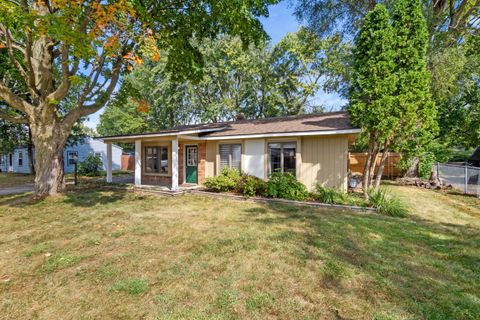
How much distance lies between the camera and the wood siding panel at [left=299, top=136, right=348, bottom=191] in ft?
29.3

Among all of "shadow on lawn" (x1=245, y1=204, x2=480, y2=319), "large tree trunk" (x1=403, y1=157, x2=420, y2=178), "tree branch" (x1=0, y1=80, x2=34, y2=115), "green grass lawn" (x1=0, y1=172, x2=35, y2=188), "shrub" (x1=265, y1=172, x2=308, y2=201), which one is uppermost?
"tree branch" (x1=0, y1=80, x2=34, y2=115)

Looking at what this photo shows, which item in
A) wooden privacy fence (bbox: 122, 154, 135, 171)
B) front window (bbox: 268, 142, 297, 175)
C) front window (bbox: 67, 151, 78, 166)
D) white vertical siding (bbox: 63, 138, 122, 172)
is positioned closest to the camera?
front window (bbox: 268, 142, 297, 175)

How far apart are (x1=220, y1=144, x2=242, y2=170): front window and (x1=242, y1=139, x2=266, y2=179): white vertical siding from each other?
46 cm

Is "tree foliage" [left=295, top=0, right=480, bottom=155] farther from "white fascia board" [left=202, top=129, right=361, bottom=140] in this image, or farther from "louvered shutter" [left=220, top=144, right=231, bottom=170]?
"louvered shutter" [left=220, top=144, right=231, bottom=170]

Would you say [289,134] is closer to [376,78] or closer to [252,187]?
[252,187]

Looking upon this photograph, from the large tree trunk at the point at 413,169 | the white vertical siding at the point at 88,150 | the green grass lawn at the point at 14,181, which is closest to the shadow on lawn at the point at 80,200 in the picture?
the green grass lawn at the point at 14,181

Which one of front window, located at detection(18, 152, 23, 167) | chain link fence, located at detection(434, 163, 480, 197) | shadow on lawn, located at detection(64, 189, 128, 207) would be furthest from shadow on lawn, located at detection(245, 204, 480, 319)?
front window, located at detection(18, 152, 23, 167)

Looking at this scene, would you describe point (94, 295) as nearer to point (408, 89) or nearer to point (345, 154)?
point (345, 154)

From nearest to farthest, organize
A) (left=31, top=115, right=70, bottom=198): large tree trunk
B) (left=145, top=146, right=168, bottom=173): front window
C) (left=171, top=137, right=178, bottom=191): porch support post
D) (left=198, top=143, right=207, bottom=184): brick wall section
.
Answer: (left=31, top=115, right=70, bottom=198): large tree trunk, (left=171, top=137, right=178, bottom=191): porch support post, (left=198, top=143, right=207, bottom=184): brick wall section, (left=145, top=146, right=168, bottom=173): front window

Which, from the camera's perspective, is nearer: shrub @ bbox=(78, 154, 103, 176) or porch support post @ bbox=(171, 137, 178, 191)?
porch support post @ bbox=(171, 137, 178, 191)

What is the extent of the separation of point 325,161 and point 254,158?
9.97 feet

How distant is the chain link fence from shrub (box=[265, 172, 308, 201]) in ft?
23.7

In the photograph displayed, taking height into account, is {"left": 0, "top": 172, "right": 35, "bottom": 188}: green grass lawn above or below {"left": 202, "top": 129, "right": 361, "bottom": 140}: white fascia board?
below

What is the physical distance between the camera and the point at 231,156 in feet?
37.5
